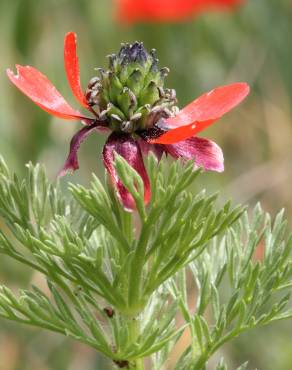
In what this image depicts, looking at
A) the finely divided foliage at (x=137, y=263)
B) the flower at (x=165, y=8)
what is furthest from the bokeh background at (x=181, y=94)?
the finely divided foliage at (x=137, y=263)

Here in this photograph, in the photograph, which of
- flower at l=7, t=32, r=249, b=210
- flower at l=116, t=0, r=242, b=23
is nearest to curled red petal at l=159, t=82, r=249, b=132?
flower at l=7, t=32, r=249, b=210

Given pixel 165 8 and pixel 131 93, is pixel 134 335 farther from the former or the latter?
pixel 165 8

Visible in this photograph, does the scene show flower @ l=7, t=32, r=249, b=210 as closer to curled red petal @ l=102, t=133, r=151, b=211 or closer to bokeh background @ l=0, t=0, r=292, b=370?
curled red petal @ l=102, t=133, r=151, b=211

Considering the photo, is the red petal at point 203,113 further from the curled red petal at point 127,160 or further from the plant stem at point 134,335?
the plant stem at point 134,335

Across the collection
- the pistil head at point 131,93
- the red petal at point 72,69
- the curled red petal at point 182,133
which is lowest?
the curled red petal at point 182,133

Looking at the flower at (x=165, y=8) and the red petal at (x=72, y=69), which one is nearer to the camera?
the red petal at (x=72, y=69)

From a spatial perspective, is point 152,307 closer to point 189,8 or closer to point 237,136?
point 189,8
